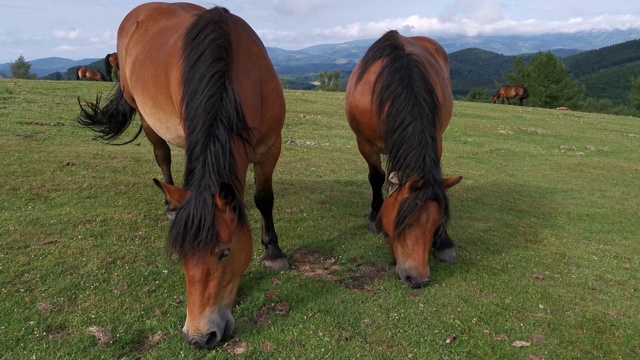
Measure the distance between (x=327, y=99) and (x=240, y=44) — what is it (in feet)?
63.3

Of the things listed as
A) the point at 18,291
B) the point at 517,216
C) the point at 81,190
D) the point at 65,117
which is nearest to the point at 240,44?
the point at 18,291

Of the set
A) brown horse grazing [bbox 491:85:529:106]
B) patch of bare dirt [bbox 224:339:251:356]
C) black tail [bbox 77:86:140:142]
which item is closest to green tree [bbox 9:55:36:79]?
brown horse grazing [bbox 491:85:529:106]

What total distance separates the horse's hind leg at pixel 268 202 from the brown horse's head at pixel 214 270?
149cm

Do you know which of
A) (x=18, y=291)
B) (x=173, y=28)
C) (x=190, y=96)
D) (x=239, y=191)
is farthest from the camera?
(x=173, y=28)

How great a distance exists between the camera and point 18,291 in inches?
147

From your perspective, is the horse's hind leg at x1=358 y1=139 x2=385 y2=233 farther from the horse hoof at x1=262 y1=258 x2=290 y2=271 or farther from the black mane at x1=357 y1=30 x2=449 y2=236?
the horse hoof at x1=262 y1=258 x2=290 y2=271

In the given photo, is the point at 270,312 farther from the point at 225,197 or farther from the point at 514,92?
the point at 514,92

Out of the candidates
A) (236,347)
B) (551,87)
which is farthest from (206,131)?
(551,87)

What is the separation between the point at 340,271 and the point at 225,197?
2153mm

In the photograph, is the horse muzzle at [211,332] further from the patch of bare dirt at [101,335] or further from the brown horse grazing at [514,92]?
the brown horse grazing at [514,92]

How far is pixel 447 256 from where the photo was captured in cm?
486

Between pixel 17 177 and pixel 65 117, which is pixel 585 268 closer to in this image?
pixel 17 177

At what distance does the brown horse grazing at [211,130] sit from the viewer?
274cm

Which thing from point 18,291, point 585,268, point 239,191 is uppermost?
point 239,191
